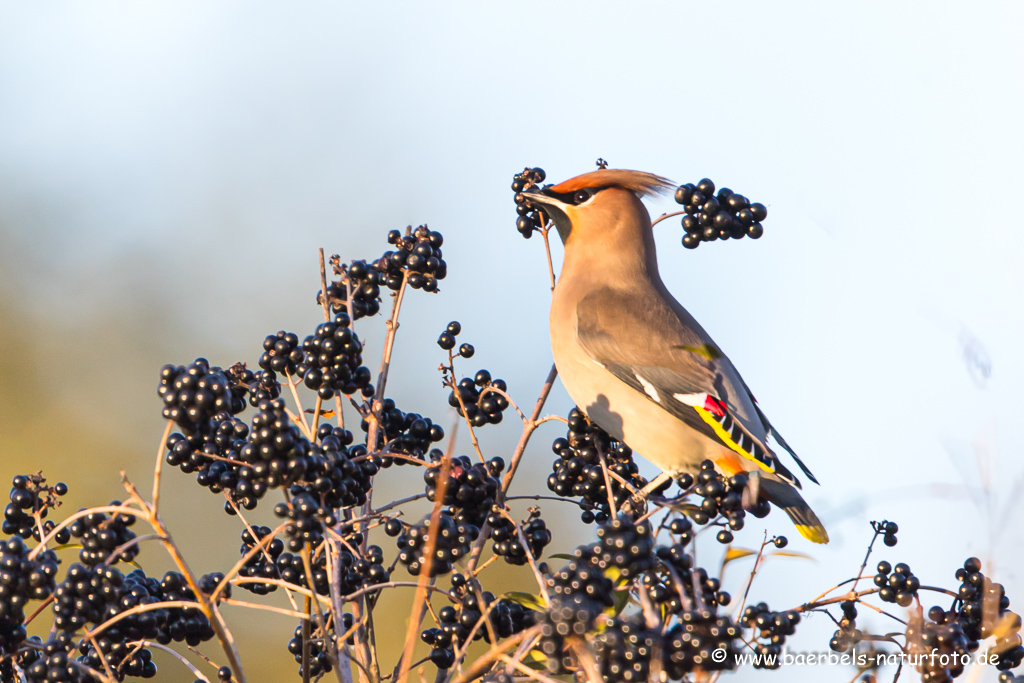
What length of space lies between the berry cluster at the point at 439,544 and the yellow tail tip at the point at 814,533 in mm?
1496

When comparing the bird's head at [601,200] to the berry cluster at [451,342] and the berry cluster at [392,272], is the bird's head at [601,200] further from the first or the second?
the berry cluster at [392,272]

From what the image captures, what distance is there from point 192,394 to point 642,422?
1.74 meters

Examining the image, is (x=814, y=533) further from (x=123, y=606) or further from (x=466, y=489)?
(x=123, y=606)

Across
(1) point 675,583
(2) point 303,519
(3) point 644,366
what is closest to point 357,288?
(2) point 303,519

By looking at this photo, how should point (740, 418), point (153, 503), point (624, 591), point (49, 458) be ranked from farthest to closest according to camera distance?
point (49, 458) < point (740, 418) < point (624, 591) < point (153, 503)

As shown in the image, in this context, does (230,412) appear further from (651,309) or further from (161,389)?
(651,309)

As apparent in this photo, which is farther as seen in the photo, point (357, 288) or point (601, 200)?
point (601, 200)

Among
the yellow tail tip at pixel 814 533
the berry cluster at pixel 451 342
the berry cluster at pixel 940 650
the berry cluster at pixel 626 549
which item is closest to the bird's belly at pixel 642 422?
the yellow tail tip at pixel 814 533

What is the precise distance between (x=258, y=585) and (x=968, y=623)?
156 centimetres

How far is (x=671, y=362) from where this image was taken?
3.56m

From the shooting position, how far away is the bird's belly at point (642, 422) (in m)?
3.39

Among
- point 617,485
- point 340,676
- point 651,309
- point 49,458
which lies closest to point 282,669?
point 49,458

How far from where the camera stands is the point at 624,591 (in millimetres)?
1967

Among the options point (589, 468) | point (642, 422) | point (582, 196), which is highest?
point (582, 196)
